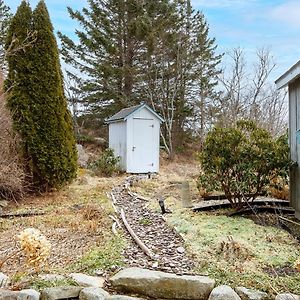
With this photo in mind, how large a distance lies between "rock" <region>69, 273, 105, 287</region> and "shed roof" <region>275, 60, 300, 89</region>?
3716 millimetres

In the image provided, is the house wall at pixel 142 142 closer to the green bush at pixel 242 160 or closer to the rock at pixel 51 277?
the green bush at pixel 242 160

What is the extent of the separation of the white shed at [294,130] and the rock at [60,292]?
391cm

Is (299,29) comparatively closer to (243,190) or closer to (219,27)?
(243,190)

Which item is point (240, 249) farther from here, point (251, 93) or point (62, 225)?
point (251, 93)

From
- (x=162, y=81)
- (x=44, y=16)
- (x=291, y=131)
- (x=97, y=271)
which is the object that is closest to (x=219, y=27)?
(x=162, y=81)

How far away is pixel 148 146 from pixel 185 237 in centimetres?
809

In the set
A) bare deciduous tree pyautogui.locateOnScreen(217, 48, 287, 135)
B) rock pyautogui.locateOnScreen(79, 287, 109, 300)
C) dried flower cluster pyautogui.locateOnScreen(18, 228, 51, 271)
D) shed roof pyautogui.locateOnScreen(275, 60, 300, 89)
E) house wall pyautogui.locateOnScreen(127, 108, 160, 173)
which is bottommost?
rock pyautogui.locateOnScreen(79, 287, 109, 300)

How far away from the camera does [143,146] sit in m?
12.4

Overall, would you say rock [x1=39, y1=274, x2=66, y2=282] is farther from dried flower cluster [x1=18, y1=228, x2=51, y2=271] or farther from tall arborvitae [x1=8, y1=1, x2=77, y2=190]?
tall arborvitae [x1=8, y1=1, x2=77, y2=190]

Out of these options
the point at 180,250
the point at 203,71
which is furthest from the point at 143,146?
the point at 180,250

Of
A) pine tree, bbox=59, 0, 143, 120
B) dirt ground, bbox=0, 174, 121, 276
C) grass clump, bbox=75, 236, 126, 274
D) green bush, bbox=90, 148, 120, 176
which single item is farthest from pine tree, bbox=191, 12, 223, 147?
grass clump, bbox=75, 236, 126, 274

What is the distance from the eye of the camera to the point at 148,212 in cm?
612

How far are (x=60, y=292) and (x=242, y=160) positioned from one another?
3718mm

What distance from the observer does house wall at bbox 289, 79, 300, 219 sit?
5593 mm
